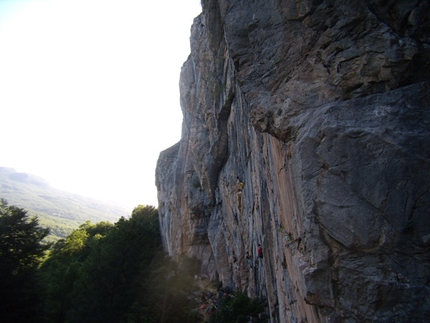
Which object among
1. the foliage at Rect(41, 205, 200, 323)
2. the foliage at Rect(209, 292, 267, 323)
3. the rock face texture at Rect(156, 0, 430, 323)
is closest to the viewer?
the rock face texture at Rect(156, 0, 430, 323)

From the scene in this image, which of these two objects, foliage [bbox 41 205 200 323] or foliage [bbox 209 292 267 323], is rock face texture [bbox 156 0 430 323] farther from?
foliage [bbox 41 205 200 323]

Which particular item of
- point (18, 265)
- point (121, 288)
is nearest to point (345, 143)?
point (121, 288)

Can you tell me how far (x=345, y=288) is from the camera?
229 inches

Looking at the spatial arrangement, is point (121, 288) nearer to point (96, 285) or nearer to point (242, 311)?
point (96, 285)

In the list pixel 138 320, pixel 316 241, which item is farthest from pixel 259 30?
pixel 138 320

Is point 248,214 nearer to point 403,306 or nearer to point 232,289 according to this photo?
point 232,289

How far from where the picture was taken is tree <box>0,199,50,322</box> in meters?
19.0

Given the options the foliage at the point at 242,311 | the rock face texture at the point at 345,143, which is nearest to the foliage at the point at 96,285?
A: the foliage at the point at 242,311

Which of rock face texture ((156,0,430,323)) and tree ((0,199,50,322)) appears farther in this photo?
tree ((0,199,50,322))

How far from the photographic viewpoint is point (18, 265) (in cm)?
2211

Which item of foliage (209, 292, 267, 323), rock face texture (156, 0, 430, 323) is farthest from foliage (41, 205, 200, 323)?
rock face texture (156, 0, 430, 323)

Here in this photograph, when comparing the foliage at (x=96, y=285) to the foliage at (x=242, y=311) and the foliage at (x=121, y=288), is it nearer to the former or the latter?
the foliage at (x=121, y=288)

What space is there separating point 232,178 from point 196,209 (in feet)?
33.0

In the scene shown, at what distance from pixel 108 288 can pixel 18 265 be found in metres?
7.04
